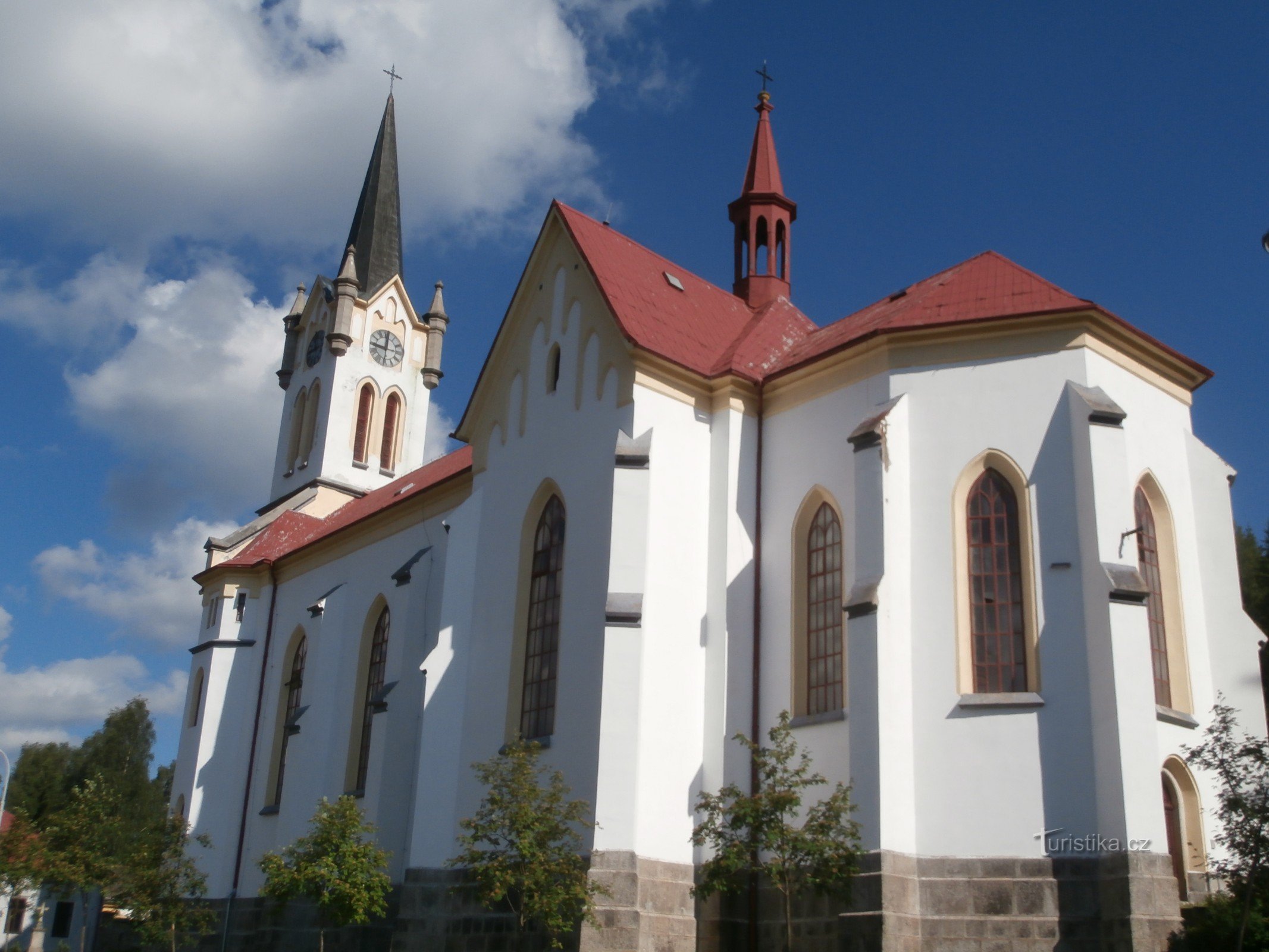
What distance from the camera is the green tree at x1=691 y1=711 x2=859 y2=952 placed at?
629 inches

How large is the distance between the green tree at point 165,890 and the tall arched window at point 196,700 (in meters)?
5.69

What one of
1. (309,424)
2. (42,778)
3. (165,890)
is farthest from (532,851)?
(42,778)

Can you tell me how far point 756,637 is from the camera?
66.8 feet

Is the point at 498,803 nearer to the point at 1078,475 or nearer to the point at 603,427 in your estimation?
the point at 603,427

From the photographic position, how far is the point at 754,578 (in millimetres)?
20750

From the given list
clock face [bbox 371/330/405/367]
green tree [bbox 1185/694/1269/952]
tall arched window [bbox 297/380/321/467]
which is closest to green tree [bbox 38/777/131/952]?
tall arched window [bbox 297/380/321/467]

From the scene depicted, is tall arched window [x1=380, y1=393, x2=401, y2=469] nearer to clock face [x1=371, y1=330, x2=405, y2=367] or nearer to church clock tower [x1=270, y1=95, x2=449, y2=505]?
church clock tower [x1=270, y1=95, x2=449, y2=505]

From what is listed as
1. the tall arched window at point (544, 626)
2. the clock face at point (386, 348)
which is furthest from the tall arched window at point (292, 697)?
the clock face at point (386, 348)

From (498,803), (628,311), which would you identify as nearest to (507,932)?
(498,803)

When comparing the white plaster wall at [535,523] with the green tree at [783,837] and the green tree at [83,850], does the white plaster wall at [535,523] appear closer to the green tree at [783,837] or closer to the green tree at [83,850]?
the green tree at [783,837]

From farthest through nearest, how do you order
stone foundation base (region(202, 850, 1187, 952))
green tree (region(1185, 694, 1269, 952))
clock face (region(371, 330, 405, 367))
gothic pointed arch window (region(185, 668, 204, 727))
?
clock face (region(371, 330, 405, 367)) < gothic pointed arch window (region(185, 668, 204, 727)) < stone foundation base (region(202, 850, 1187, 952)) < green tree (region(1185, 694, 1269, 952))

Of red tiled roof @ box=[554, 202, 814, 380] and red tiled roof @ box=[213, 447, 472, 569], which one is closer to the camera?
red tiled roof @ box=[554, 202, 814, 380]

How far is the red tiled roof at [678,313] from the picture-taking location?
22.1 metres

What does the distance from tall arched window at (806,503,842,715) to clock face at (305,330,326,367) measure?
111 ft
